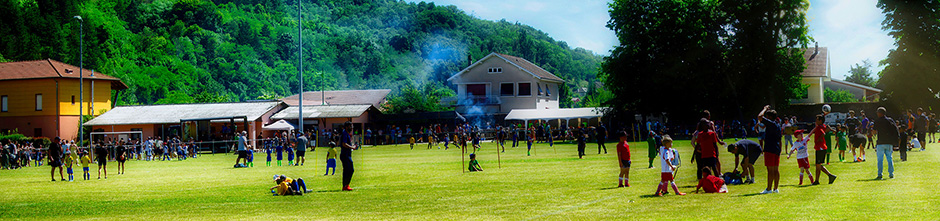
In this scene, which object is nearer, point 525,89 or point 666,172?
point 666,172

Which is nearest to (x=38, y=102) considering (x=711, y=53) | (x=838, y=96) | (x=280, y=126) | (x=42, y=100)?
(x=42, y=100)

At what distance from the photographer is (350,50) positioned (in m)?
133

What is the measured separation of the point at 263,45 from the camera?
13062cm

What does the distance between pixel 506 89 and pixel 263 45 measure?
232 ft

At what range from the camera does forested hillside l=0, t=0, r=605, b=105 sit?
99750 millimetres

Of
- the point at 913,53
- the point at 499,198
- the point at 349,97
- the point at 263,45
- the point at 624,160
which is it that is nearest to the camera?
the point at 499,198

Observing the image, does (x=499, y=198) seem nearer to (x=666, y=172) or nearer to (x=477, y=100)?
(x=666, y=172)

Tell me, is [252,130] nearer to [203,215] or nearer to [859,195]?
[203,215]

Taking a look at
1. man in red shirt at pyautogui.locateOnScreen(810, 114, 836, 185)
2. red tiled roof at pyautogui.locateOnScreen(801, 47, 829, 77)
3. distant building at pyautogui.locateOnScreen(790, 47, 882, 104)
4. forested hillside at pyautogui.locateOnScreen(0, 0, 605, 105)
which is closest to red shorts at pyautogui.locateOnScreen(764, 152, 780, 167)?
man in red shirt at pyautogui.locateOnScreen(810, 114, 836, 185)

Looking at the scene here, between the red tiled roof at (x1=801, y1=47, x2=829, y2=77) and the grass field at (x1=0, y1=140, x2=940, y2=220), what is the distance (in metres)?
48.3

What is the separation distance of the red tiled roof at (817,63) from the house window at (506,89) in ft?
86.2

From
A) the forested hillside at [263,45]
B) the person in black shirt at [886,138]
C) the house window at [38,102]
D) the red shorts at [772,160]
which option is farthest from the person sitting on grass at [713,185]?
the forested hillside at [263,45]

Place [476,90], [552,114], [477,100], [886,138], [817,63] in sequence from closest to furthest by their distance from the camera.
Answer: [886,138] < [552,114] < [817,63] < [477,100] < [476,90]

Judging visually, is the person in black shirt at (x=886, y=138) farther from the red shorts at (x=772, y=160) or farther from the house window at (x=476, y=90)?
the house window at (x=476, y=90)
